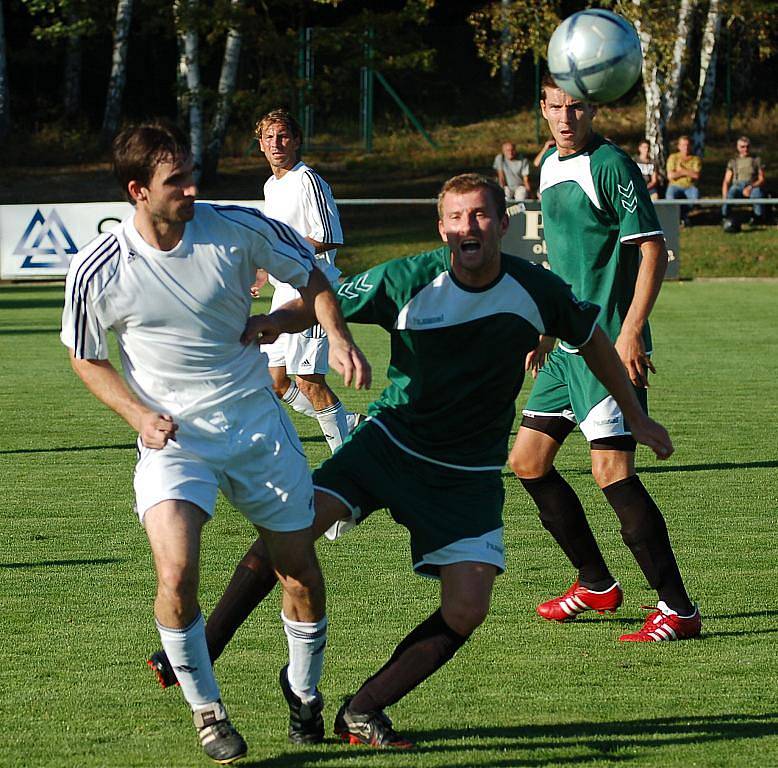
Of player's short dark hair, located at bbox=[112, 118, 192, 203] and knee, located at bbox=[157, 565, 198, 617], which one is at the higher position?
player's short dark hair, located at bbox=[112, 118, 192, 203]

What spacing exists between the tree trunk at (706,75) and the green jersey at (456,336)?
26868 mm

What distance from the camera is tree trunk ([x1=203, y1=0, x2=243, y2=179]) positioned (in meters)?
29.5

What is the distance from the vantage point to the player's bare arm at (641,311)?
5414mm

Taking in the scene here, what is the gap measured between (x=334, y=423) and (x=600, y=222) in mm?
3854

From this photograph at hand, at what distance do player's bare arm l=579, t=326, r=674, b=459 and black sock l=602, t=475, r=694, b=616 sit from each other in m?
1.04

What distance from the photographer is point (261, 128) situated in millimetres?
8766

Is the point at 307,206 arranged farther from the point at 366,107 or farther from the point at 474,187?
the point at 366,107

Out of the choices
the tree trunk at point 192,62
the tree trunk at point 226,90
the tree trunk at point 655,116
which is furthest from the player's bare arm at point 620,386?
the tree trunk at point 226,90

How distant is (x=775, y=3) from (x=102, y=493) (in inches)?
961

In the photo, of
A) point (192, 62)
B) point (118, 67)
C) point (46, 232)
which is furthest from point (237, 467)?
point (118, 67)

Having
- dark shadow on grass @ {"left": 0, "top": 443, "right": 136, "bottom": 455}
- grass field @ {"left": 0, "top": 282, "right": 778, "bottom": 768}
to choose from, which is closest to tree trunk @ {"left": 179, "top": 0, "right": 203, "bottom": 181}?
dark shadow on grass @ {"left": 0, "top": 443, "right": 136, "bottom": 455}

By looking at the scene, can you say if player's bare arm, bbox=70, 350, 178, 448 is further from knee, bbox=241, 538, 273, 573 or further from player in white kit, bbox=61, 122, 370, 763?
knee, bbox=241, 538, 273, 573

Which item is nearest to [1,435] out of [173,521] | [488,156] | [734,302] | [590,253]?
[590,253]

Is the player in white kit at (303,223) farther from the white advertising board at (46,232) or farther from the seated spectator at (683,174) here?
the seated spectator at (683,174)
